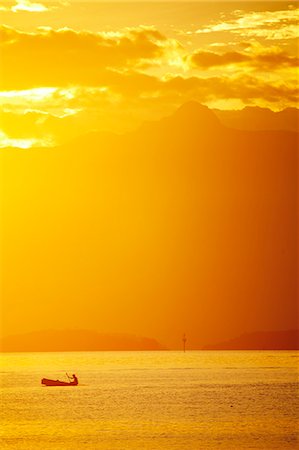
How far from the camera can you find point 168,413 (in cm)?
12025

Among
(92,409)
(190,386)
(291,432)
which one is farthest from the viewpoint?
(190,386)

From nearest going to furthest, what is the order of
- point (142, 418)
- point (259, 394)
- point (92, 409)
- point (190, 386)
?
point (142, 418), point (92, 409), point (259, 394), point (190, 386)

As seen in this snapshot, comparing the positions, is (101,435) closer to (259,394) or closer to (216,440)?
(216,440)

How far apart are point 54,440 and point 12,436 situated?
6.59 metres

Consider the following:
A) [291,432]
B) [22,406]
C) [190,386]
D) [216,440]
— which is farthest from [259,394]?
[216,440]

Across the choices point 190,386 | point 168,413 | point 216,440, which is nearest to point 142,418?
point 168,413

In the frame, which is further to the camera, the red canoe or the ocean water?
the red canoe

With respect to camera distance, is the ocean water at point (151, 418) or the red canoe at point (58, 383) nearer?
the ocean water at point (151, 418)

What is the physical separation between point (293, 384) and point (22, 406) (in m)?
71.2

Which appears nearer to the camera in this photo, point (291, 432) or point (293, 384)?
point (291, 432)

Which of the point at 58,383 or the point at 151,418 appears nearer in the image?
the point at 151,418

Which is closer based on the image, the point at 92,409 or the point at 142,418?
the point at 142,418

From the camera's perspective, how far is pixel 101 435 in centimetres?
9644

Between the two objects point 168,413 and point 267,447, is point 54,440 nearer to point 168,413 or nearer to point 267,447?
point 267,447
